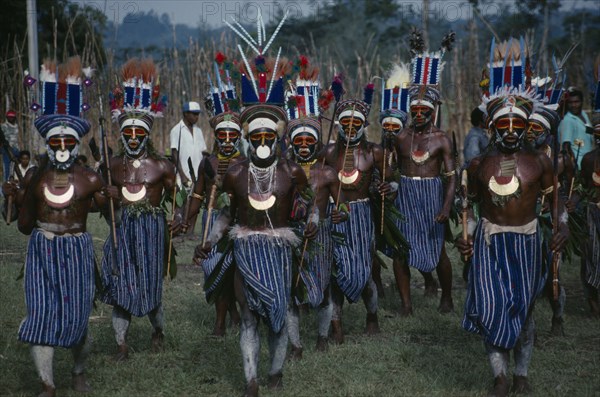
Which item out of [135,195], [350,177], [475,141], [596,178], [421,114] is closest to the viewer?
[135,195]

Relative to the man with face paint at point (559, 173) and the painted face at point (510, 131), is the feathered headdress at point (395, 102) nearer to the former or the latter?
the man with face paint at point (559, 173)

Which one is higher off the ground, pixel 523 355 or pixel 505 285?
pixel 505 285

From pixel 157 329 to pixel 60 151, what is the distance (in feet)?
7.00

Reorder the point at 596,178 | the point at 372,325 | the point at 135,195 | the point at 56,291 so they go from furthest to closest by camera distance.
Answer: the point at 596,178 → the point at 372,325 → the point at 135,195 → the point at 56,291

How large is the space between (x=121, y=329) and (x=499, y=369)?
313 centimetres

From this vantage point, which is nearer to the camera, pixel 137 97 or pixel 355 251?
pixel 137 97

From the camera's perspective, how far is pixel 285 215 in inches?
240

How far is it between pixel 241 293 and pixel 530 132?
332cm

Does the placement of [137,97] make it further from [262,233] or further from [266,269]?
[266,269]

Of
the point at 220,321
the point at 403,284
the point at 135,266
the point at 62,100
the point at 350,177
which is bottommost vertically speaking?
the point at 220,321

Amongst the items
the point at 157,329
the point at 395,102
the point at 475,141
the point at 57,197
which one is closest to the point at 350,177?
the point at 395,102

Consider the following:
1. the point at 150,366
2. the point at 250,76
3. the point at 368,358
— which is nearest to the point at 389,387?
the point at 368,358

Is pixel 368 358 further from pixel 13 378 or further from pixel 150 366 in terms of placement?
pixel 13 378

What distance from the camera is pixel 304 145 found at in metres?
7.55
